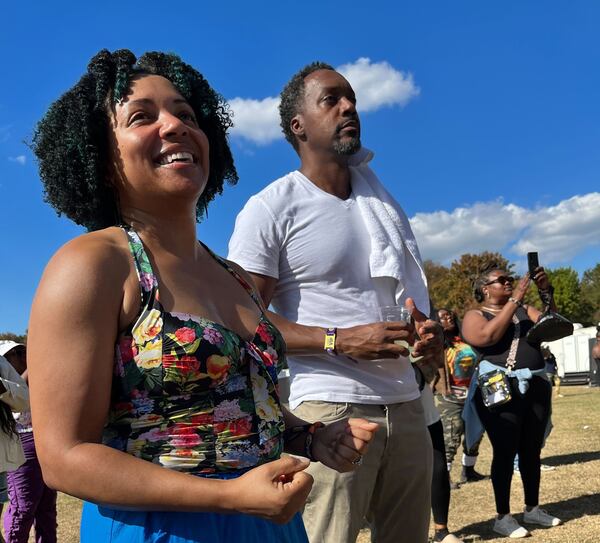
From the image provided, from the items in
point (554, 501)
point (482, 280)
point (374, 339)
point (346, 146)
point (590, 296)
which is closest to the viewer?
point (374, 339)

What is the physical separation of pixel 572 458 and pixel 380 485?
25.9 ft

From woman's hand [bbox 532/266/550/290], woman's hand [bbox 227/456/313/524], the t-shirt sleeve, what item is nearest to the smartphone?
woman's hand [bbox 532/266/550/290]

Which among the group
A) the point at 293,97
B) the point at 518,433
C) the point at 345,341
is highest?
the point at 293,97

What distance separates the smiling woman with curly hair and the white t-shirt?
89 centimetres

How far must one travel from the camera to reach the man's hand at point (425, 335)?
2646 mm

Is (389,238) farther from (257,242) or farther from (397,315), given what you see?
(257,242)

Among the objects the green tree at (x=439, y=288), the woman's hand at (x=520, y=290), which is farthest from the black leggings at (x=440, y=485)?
the green tree at (x=439, y=288)

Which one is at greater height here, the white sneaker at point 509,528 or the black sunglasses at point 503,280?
the black sunglasses at point 503,280

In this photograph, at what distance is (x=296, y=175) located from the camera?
9.64 ft

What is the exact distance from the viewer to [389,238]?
279 centimetres

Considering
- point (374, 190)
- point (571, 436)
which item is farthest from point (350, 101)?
point (571, 436)

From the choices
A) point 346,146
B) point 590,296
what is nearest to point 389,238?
point 346,146

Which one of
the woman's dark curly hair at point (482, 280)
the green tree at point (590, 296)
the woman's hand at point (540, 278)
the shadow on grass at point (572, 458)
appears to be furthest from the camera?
the green tree at point (590, 296)

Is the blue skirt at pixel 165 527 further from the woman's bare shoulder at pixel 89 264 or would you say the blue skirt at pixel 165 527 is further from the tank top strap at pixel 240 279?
the tank top strap at pixel 240 279
